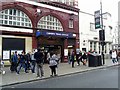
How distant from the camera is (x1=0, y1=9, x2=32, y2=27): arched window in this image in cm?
2273

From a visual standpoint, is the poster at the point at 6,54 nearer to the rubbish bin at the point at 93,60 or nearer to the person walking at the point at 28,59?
the person walking at the point at 28,59

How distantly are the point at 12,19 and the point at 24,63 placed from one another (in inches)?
308

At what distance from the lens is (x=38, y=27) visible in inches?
1035

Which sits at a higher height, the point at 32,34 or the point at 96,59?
the point at 32,34

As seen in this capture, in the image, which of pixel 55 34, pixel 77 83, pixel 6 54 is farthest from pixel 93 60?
pixel 77 83

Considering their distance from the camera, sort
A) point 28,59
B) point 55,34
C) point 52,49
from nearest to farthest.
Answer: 1. point 28,59
2. point 55,34
3. point 52,49

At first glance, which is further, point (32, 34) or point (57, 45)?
point (57, 45)

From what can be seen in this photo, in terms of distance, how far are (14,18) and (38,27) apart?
132 inches

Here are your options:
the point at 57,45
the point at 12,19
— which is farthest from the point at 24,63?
the point at 57,45

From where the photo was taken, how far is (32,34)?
2523 cm

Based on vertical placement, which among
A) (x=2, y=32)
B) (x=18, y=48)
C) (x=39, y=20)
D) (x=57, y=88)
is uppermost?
(x=39, y=20)

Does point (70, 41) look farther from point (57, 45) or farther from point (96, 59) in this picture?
point (96, 59)

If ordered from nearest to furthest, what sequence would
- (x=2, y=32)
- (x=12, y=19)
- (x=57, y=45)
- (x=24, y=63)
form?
(x=24, y=63)
(x=2, y=32)
(x=12, y=19)
(x=57, y=45)

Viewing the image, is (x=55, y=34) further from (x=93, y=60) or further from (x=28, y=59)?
(x=28, y=59)
